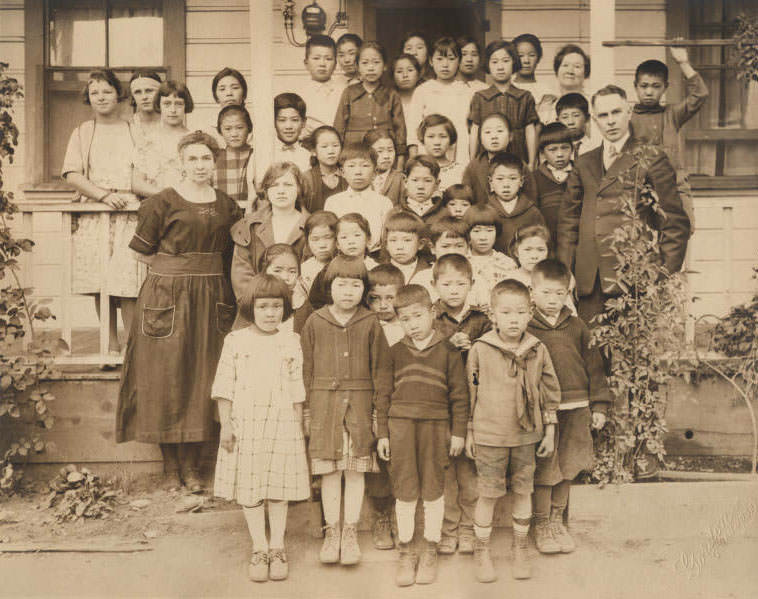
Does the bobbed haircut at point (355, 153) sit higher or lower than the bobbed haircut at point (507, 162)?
higher

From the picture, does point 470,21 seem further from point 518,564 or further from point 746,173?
point 518,564

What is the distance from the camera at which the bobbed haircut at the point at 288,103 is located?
459 cm

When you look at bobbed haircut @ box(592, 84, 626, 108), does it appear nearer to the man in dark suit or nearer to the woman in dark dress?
the man in dark suit

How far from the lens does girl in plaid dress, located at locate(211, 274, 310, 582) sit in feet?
12.1

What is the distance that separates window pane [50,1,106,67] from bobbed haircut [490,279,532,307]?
3.61 meters

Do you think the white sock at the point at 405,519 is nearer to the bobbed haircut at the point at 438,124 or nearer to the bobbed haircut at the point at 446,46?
the bobbed haircut at the point at 438,124

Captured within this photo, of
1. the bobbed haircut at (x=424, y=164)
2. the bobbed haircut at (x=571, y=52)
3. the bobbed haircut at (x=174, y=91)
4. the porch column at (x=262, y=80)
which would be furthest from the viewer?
the bobbed haircut at (x=571, y=52)

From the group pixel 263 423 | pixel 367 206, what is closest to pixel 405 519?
pixel 263 423

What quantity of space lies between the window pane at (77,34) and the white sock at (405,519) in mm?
3886

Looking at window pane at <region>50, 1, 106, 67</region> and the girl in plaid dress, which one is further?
window pane at <region>50, 1, 106, 67</region>

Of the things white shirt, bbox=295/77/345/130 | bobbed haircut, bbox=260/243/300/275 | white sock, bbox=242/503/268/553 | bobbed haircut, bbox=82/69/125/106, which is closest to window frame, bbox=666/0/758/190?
white shirt, bbox=295/77/345/130

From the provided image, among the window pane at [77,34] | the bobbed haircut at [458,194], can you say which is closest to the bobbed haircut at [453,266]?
the bobbed haircut at [458,194]

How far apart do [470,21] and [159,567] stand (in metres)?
3.80

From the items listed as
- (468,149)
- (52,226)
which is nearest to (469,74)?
(468,149)
